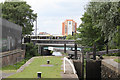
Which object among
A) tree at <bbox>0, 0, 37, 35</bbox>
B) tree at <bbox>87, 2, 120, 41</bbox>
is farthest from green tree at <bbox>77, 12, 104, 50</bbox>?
tree at <bbox>0, 0, 37, 35</bbox>

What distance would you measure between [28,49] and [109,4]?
20870mm

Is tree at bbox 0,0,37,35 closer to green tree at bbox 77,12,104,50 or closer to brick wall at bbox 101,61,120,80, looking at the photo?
green tree at bbox 77,12,104,50

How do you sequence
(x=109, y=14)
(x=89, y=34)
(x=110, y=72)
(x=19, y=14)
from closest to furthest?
(x=109, y=14) → (x=110, y=72) → (x=89, y=34) → (x=19, y=14)

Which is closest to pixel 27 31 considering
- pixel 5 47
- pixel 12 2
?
pixel 12 2

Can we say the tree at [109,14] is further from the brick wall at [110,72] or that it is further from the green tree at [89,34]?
the green tree at [89,34]

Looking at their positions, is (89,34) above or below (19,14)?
below

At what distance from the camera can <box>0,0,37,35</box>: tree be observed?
91.1 feet

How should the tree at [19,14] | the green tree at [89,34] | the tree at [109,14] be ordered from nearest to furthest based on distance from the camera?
the tree at [109,14], the green tree at [89,34], the tree at [19,14]

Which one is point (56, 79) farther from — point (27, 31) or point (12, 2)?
point (12, 2)

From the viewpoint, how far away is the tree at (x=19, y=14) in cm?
2777

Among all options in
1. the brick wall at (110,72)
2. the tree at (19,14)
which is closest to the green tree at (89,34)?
the brick wall at (110,72)

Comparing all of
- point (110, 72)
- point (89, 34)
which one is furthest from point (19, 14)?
point (110, 72)

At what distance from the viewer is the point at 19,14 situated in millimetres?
28141

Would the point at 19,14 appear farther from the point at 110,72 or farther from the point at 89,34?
the point at 110,72
